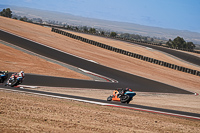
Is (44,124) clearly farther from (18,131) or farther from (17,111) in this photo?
(17,111)

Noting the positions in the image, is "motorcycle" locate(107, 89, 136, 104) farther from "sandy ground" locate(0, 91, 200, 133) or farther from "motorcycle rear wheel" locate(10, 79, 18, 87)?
"motorcycle rear wheel" locate(10, 79, 18, 87)

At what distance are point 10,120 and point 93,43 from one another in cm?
5318

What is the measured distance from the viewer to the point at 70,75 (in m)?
26.4

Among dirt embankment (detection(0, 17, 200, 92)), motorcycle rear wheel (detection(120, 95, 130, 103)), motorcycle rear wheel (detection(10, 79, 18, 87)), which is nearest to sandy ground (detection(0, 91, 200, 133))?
motorcycle rear wheel (detection(120, 95, 130, 103))

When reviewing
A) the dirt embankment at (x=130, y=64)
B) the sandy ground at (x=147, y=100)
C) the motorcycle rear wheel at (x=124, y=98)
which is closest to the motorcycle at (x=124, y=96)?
the motorcycle rear wheel at (x=124, y=98)

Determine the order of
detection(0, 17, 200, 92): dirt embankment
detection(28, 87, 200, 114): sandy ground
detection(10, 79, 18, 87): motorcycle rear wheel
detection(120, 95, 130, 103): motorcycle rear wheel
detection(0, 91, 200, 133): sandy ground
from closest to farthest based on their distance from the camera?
detection(0, 91, 200, 133): sandy ground < detection(120, 95, 130, 103): motorcycle rear wheel < detection(28, 87, 200, 114): sandy ground < detection(10, 79, 18, 87): motorcycle rear wheel < detection(0, 17, 200, 92): dirt embankment

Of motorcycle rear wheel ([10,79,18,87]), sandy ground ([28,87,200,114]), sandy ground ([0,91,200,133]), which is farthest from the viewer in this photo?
motorcycle rear wheel ([10,79,18,87])

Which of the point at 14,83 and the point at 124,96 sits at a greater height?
the point at 124,96

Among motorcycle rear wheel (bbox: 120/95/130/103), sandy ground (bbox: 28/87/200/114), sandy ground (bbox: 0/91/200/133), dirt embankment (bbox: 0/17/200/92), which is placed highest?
sandy ground (bbox: 0/91/200/133)

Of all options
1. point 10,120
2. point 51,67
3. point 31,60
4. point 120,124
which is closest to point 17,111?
point 10,120

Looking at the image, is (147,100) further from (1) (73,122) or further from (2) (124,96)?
(1) (73,122)

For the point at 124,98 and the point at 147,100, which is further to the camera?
the point at 147,100

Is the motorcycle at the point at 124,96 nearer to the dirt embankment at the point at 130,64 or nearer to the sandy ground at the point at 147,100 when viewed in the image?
the sandy ground at the point at 147,100

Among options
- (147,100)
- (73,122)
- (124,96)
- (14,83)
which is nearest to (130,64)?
(147,100)
